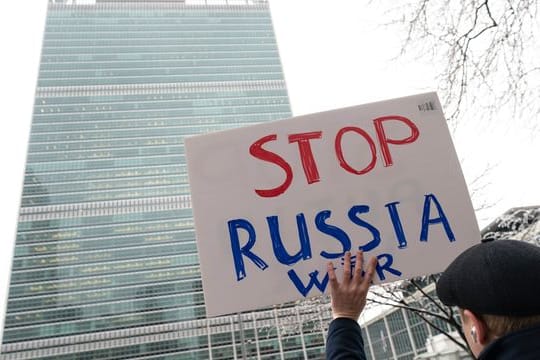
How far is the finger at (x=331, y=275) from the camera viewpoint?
1.08 m

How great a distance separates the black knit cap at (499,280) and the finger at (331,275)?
391 millimetres

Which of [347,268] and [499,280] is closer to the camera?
[499,280]

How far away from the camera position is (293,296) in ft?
3.99

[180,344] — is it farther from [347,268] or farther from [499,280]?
[499,280]

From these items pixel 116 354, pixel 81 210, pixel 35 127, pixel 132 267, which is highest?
pixel 35 127

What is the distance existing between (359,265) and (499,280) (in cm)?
50

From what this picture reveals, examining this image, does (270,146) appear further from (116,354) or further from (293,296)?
(116,354)

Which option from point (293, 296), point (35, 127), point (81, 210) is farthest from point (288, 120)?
point (35, 127)

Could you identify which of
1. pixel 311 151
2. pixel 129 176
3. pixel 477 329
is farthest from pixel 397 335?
pixel 477 329

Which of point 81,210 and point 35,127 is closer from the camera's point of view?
point 81,210

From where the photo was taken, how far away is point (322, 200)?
133 cm

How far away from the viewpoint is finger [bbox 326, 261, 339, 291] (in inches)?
42.6

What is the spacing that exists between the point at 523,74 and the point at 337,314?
204 centimetres

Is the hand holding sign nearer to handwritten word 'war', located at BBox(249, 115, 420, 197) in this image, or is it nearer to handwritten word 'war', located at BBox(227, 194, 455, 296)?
handwritten word 'war', located at BBox(227, 194, 455, 296)
